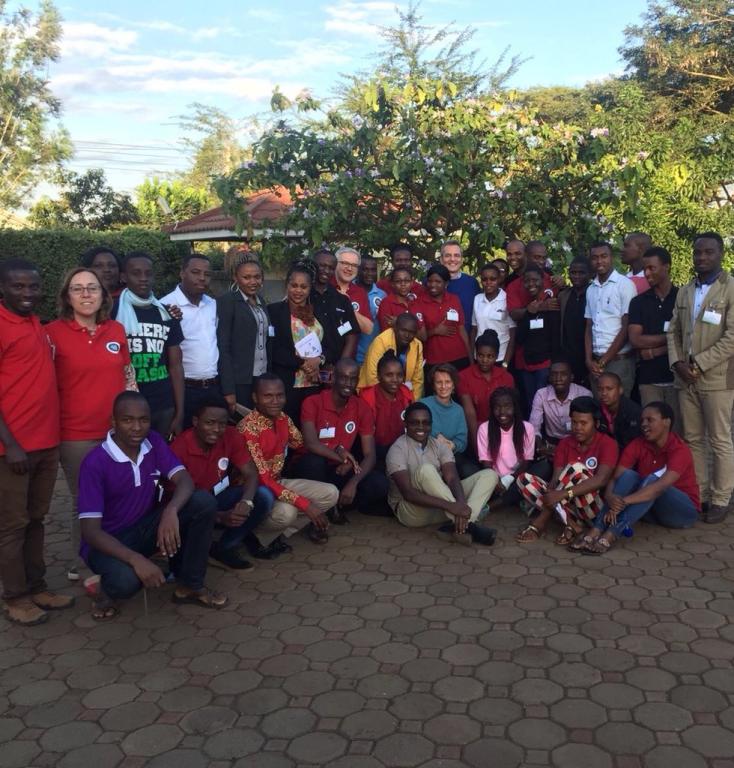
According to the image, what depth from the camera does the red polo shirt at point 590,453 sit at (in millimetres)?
5246

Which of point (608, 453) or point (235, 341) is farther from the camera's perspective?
point (235, 341)

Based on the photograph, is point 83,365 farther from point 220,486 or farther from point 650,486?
point 650,486

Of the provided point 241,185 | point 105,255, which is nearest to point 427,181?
point 241,185

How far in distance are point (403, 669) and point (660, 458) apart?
8.48 feet

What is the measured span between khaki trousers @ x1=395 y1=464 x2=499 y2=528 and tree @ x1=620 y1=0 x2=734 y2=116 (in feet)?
50.2

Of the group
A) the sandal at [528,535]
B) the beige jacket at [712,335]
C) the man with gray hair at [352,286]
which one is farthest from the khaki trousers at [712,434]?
the man with gray hair at [352,286]

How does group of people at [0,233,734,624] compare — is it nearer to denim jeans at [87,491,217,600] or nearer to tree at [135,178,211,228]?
denim jeans at [87,491,217,600]

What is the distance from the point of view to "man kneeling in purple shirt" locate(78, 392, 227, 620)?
3.86 meters

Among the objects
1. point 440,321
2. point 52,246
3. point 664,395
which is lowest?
point 664,395

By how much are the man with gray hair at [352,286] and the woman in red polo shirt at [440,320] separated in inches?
16.5

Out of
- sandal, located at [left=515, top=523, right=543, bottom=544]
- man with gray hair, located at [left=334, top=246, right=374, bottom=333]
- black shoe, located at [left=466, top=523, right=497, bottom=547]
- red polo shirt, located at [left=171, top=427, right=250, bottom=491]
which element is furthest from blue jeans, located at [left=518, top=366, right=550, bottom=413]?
red polo shirt, located at [left=171, top=427, right=250, bottom=491]

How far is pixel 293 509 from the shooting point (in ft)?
16.3

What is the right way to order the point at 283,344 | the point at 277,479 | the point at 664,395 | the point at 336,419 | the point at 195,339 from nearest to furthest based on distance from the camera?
the point at 277,479
the point at 195,339
the point at 336,419
the point at 283,344
the point at 664,395

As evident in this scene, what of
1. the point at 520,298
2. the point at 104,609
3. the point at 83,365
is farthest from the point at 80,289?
the point at 520,298
